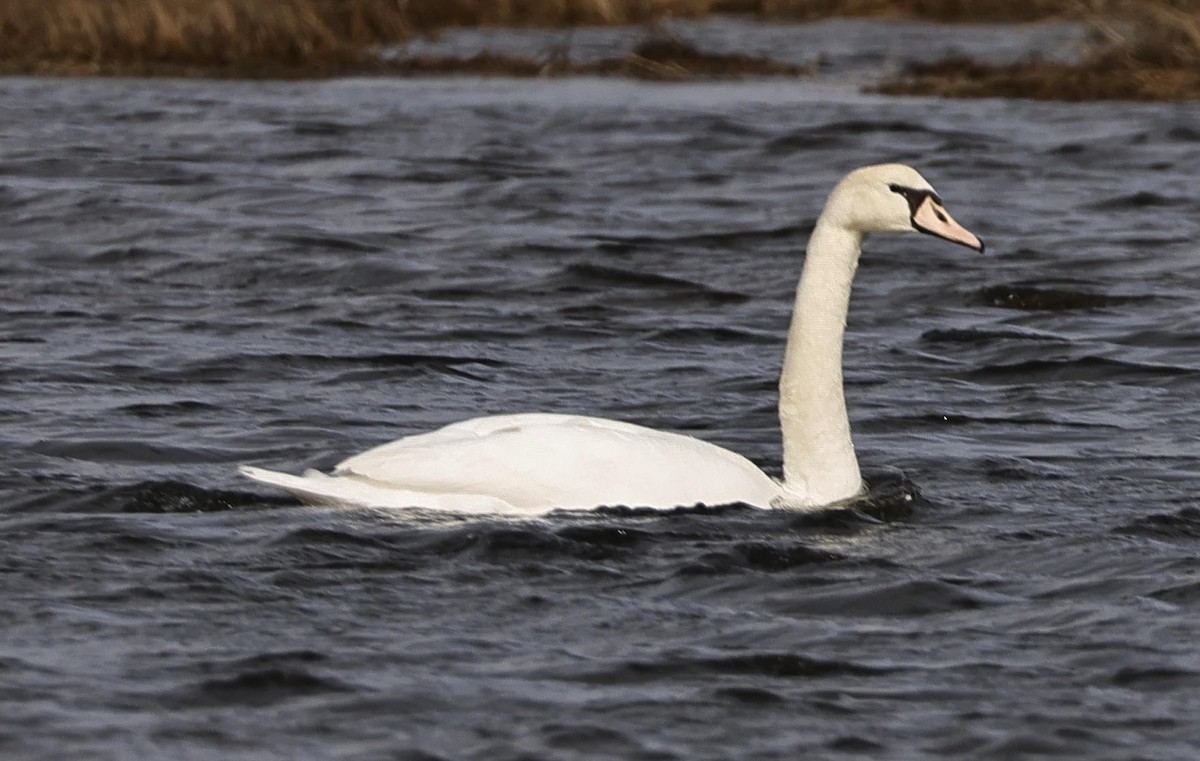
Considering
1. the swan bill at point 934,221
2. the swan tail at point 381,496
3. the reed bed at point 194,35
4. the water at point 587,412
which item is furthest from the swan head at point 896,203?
the reed bed at point 194,35

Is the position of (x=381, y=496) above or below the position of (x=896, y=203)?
below

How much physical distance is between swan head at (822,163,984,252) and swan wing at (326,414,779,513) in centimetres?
106

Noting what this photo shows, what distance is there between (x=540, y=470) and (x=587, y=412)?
3.10 m

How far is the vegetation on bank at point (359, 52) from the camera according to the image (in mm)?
24484

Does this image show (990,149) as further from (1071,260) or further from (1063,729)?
(1063,729)

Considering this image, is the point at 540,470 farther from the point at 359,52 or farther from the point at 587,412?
the point at 359,52

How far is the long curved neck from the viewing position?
7.98 metres

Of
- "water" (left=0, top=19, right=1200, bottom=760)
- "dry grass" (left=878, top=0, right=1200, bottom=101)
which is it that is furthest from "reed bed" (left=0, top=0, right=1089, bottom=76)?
"dry grass" (left=878, top=0, right=1200, bottom=101)

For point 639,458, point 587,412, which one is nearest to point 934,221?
point 639,458

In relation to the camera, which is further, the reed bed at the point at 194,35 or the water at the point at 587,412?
the reed bed at the point at 194,35

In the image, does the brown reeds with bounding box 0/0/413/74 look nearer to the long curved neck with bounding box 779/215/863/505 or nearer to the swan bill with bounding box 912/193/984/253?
the long curved neck with bounding box 779/215/863/505

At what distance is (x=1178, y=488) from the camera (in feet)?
28.5

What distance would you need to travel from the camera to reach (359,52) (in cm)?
2855

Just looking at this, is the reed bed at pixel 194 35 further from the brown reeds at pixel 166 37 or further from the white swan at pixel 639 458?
the white swan at pixel 639 458
